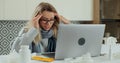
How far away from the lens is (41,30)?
194 centimetres

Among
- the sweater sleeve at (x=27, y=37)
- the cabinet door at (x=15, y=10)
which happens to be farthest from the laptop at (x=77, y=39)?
the cabinet door at (x=15, y=10)

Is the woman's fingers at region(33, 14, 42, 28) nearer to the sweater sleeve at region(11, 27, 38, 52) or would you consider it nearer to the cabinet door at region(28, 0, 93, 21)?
the sweater sleeve at region(11, 27, 38, 52)

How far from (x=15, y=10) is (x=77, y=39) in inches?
52.6

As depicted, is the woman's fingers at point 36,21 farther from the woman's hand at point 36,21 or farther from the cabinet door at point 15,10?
the cabinet door at point 15,10

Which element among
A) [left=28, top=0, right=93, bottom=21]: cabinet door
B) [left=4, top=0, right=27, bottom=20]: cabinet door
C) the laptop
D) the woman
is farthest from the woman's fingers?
[left=28, top=0, right=93, bottom=21]: cabinet door

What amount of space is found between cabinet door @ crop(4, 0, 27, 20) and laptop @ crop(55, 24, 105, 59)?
1285 millimetres

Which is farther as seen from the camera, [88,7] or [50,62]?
[88,7]

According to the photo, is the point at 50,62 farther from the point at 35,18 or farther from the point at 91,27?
the point at 35,18

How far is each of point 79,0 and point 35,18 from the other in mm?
1348

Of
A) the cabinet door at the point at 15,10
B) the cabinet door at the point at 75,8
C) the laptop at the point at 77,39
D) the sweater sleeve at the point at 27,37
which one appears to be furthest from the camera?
the cabinet door at the point at 75,8

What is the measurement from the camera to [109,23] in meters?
3.30

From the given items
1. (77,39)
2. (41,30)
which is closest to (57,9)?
(41,30)

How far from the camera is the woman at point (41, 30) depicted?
1.76 metres

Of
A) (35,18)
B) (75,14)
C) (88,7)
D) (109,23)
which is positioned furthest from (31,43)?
(109,23)
